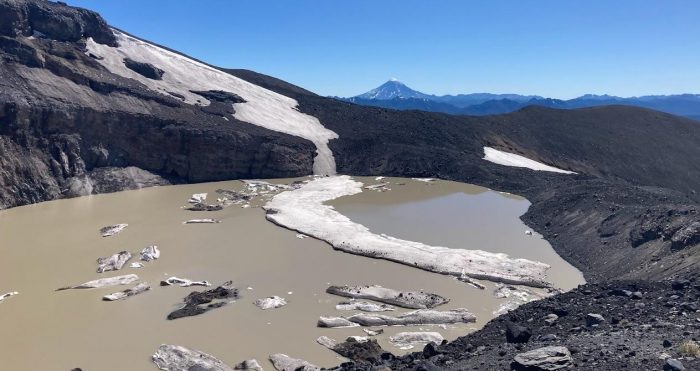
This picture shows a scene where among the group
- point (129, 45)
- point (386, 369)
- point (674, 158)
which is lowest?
point (386, 369)

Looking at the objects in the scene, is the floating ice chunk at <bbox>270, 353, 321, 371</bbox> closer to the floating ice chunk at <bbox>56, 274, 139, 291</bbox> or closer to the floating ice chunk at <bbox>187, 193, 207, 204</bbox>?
the floating ice chunk at <bbox>56, 274, 139, 291</bbox>

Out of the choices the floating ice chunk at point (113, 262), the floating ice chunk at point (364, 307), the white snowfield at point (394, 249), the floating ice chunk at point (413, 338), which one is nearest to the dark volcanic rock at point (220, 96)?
the white snowfield at point (394, 249)

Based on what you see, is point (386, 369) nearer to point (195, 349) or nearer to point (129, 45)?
point (195, 349)

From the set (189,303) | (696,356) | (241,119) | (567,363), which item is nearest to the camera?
(696,356)

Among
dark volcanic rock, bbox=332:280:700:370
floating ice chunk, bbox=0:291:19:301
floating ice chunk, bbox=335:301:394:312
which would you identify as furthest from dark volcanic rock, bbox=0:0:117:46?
dark volcanic rock, bbox=332:280:700:370

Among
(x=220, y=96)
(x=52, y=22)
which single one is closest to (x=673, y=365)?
(x=220, y=96)

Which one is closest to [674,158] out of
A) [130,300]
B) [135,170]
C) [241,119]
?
[241,119]

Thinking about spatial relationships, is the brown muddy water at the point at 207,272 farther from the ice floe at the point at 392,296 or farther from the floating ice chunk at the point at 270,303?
the ice floe at the point at 392,296
